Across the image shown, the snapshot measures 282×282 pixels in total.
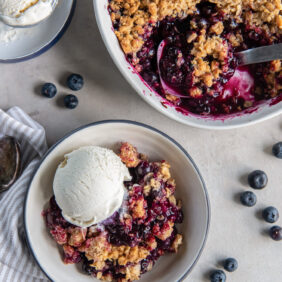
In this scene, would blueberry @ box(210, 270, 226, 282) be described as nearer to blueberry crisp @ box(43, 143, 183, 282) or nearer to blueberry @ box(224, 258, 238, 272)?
blueberry @ box(224, 258, 238, 272)

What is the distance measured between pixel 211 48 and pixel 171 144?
1.41 feet

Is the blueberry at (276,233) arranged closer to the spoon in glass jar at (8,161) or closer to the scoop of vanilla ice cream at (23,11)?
the spoon in glass jar at (8,161)

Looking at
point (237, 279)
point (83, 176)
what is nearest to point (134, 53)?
point (83, 176)

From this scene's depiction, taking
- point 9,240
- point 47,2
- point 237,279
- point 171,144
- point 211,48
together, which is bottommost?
point 237,279

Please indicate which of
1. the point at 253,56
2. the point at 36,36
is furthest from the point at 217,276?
the point at 36,36

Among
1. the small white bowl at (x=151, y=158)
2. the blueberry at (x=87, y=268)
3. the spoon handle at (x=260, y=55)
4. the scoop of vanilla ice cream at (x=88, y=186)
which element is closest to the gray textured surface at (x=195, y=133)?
the small white bowl at (x=151, y=158)

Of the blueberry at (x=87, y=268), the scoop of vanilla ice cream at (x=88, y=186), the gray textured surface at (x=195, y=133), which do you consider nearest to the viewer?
the scoop of vanilla ice cream at (x=88, y=186)

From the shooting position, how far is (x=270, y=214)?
6.00 feet

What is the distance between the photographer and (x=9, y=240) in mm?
1674

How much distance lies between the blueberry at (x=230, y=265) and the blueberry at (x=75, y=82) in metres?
1.06

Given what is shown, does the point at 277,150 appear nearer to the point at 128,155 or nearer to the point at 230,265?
the point at 230,265

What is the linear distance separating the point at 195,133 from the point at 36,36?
0.85m

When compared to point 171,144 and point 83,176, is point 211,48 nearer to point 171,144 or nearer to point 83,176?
point 171,144

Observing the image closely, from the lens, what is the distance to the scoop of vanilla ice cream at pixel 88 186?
1.54 meters
